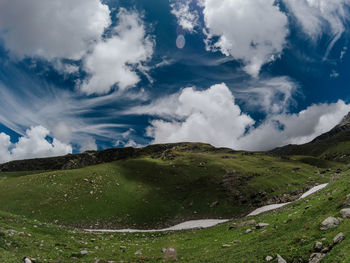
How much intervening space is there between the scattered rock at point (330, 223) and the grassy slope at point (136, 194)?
1940 inches

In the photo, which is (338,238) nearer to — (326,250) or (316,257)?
(326,250)

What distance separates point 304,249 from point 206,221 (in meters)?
Result: 49.0

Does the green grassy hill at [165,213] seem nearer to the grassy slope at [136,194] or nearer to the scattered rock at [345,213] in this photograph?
the grassy slope at [136,194]

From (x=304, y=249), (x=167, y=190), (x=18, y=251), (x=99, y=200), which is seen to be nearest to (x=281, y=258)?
(x=304, y=249)

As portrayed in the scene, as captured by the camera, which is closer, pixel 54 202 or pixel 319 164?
pixel 54 202

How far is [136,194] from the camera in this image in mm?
74438

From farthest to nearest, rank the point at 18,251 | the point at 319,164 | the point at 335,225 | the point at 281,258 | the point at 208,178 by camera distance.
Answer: the point at 319,164 → the point at 208,178 → the point at 18,251 → the point at 335,225 → the point at 281,258

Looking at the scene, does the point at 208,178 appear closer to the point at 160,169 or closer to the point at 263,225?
the point at 160,169

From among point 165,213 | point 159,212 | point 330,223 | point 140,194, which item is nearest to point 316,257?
point 330,223

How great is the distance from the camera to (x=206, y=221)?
199ft

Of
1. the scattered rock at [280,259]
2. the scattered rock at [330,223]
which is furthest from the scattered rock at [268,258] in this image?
the scattered rock at [330,223]

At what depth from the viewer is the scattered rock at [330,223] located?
55.9 ft

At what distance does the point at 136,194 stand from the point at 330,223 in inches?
2581

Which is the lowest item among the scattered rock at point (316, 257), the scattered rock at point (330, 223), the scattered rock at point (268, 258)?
the scattered rock at point (268, 258)
